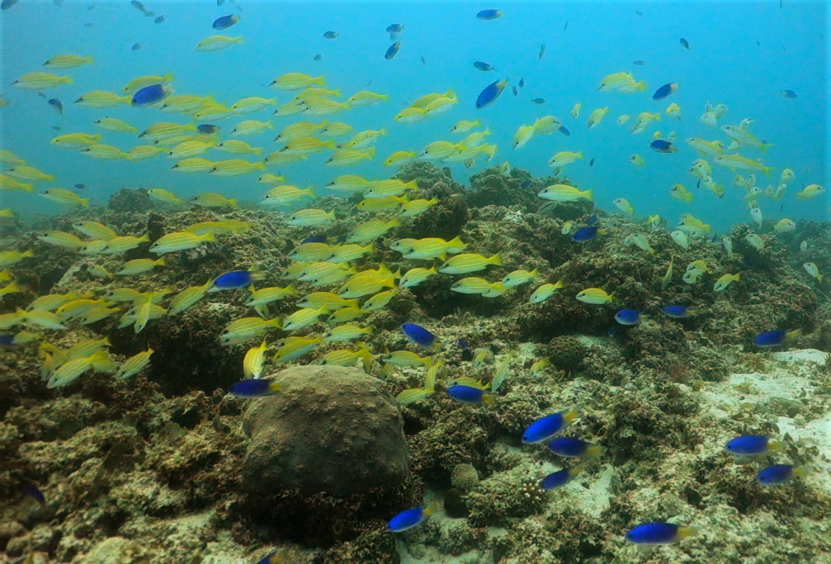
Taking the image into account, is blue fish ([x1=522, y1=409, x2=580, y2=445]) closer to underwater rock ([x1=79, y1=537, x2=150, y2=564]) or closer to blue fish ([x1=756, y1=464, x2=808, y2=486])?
blue fish ([x1=756, y1=464, x2=808, y2=486])

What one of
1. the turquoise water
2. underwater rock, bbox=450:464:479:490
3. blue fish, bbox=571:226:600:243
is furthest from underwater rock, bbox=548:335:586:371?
the turquoise water

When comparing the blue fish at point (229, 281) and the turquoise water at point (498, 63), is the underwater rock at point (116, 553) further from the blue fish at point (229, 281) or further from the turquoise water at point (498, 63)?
the turquoise water at point (498, 63)

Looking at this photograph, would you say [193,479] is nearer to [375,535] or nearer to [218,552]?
[218,552]

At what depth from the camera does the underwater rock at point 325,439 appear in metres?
3.65

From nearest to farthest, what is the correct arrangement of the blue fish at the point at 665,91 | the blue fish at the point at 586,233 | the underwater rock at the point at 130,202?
the blue fish at the point at 586,233
the blue fish at the point at 665,91
the underwater rock at the point at 130,202

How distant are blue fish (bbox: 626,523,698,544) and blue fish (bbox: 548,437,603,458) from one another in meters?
0.83

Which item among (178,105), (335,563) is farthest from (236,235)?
(335,563)

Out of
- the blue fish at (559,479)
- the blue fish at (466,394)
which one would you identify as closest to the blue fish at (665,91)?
the blue fish at (466,394)

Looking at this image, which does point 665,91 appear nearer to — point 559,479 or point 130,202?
point 559,479

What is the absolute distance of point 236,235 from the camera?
7.98 m

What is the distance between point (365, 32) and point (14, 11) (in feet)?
325

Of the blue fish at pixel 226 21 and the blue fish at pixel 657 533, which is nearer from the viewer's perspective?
the blue fish at pixel 657 533

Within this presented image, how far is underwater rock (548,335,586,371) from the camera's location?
19.8ft

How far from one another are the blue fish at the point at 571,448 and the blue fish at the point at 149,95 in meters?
8.14
